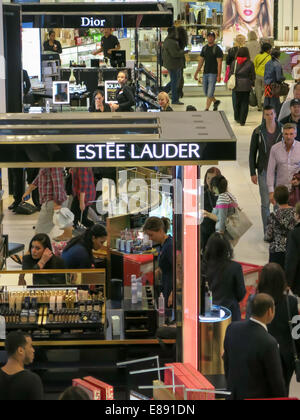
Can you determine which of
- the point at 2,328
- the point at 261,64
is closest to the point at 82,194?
the point at 2,328

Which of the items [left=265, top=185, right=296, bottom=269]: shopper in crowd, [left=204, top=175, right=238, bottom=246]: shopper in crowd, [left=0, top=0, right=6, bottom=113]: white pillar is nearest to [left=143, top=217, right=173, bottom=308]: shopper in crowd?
[left=204, top=175, right=238, bottom=246]: shopper in crowd

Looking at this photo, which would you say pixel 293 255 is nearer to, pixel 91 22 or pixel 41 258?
pixel 41 258

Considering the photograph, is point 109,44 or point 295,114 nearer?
point 295,114

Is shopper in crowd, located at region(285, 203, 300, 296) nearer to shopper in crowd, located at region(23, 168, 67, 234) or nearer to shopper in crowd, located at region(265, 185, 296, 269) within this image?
shopper in crowd, located at region(265, 185, 296, 269)

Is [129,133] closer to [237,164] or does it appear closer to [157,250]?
[157,250]

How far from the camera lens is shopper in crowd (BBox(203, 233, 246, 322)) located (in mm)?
7773

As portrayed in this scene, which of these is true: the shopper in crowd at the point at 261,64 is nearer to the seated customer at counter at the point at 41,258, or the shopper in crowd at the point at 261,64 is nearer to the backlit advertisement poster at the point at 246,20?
the backlit advertisement poster at the point at 246,20

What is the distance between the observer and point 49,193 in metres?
10.8

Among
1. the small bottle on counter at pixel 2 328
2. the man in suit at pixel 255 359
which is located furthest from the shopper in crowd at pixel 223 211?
the man in suit at pixel 255 359

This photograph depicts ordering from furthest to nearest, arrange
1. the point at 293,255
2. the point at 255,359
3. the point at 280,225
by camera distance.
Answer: the point at 280,225, the point at 293,255, the point at 255,359

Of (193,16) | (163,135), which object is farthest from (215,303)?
(193,16)

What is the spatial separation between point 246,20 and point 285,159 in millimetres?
12735

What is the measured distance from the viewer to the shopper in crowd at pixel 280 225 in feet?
29.9
